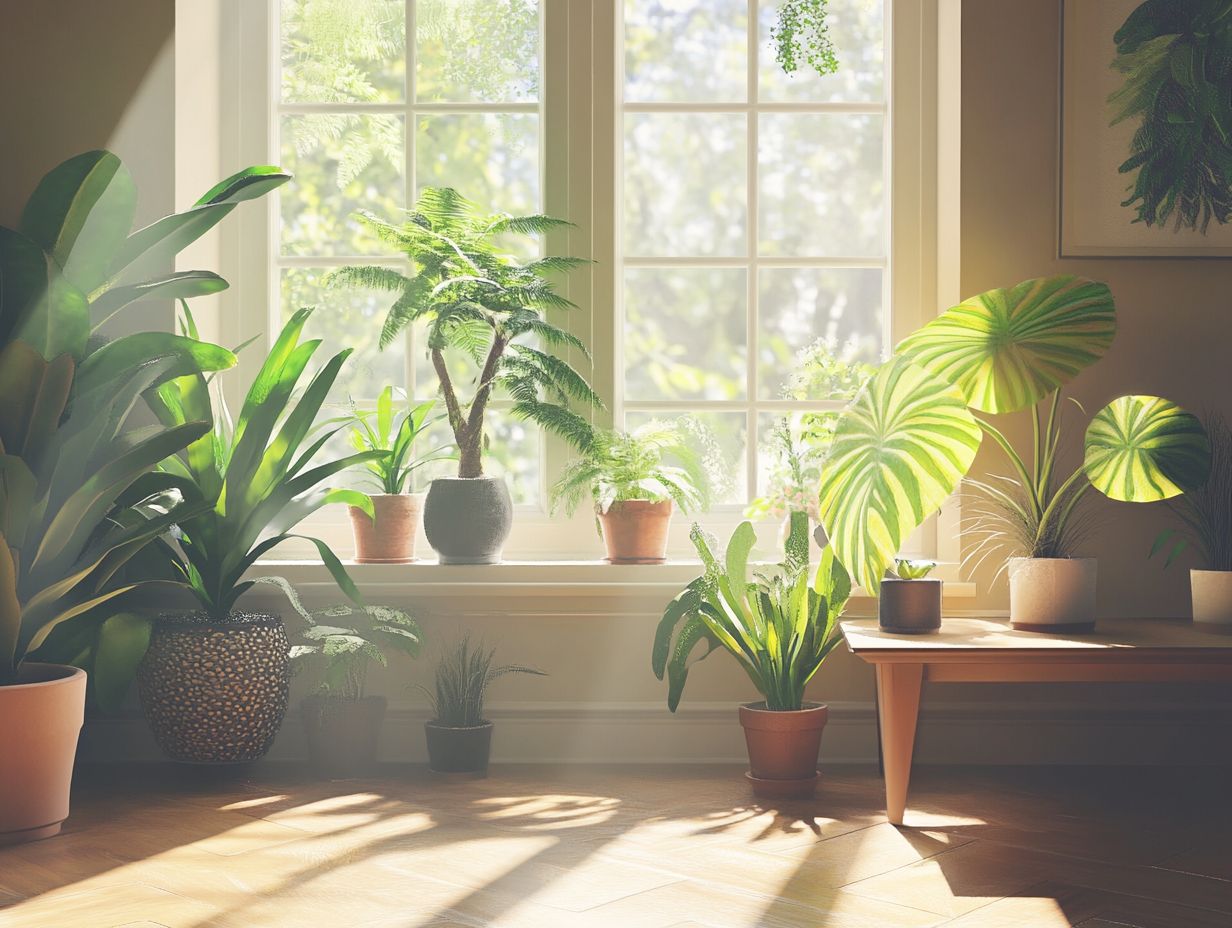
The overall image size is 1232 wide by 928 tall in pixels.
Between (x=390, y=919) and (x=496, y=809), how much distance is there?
0.75m

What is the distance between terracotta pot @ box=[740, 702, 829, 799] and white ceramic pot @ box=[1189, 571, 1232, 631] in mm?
910

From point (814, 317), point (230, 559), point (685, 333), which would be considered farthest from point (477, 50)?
point (230, 559)

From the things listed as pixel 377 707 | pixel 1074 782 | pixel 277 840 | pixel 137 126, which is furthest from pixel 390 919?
pixel 137 126

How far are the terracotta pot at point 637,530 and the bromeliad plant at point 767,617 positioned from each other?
320mm

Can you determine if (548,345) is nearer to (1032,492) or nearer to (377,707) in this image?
(377,707)

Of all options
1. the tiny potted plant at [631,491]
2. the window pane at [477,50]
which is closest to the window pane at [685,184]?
the window pane at [477,50]

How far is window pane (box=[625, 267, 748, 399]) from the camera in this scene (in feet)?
11.3

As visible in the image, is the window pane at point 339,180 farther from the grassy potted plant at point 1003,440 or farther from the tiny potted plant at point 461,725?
the grassy potted plant at point 1003,440

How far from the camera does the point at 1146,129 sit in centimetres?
307

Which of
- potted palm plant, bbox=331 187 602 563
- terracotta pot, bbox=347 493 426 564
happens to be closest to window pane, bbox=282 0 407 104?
potted palm plant, bbox=331 187 602 563

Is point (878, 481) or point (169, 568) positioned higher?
point (878, 481)

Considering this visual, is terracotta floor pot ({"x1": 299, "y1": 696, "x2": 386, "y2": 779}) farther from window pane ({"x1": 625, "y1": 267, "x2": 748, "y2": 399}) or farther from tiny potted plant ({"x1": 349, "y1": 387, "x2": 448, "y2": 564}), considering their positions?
window pane ({"x1": 625, "y1": 267, "x2": 748, "y2": 399})

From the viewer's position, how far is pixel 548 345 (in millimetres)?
3365

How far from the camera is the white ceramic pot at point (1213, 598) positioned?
271 cm
